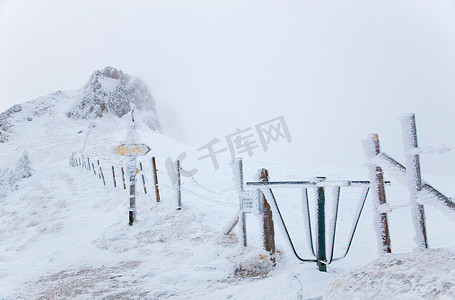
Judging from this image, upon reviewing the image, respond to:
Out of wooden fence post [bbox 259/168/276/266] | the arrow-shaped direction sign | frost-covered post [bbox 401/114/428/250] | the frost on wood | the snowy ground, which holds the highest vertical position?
the frost on wood

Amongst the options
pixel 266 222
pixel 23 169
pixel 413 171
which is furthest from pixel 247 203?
pixel 23 169

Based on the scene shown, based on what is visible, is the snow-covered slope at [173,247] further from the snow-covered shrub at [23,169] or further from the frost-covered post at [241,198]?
the snow-covered shrub at [23,169]

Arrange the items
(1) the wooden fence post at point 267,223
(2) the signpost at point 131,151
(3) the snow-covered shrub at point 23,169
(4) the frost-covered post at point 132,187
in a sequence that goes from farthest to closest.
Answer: (3) the snow-covered shrub at point 23,169, (2) the signpost at point 131,151, (4) the frost-covered post at point 132,187, (1) the wooden fence post at point 267,223

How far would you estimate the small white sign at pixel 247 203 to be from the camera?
4793 mm

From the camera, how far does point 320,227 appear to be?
3.79 m

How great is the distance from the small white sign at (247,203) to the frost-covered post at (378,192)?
2020mm

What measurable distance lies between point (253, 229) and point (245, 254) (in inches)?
79.9

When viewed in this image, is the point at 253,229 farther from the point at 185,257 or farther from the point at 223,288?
the point at 223,288

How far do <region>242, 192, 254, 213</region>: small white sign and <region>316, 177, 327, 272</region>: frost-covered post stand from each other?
1.25 m

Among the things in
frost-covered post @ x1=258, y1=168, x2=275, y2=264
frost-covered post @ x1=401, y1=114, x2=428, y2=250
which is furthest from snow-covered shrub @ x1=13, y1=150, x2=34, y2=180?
frost-covered post @ x1=401, y1=114, x2=428, y2=250

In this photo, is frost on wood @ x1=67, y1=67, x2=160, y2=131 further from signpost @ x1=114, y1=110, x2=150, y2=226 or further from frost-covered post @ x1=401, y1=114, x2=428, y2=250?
frost-covered post @ x1=401, y1=114, x2=428, y2=250

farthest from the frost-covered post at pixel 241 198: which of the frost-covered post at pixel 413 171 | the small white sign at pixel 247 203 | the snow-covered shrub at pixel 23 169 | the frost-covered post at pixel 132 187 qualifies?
the snow-covered shrub at pixel 23 169

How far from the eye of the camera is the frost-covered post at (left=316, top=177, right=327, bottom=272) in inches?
147

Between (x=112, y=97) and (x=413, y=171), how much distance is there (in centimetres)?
6126
